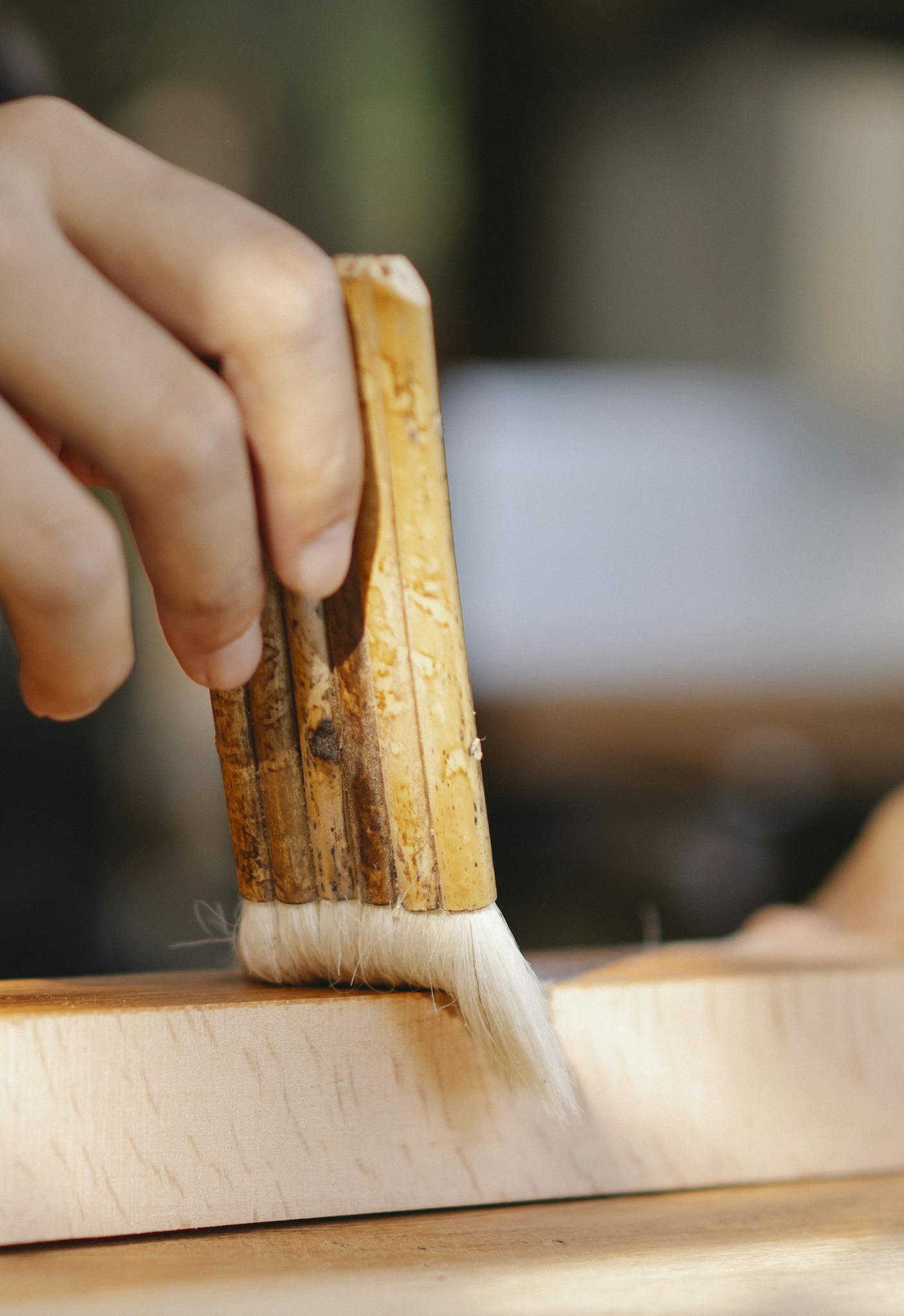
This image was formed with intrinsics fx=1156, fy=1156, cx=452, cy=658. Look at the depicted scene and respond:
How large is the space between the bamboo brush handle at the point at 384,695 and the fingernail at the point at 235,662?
0.04m

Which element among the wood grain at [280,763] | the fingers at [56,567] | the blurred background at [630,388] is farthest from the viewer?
the blurred background at [630,388]

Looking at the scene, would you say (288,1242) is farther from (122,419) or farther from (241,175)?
(241,175)

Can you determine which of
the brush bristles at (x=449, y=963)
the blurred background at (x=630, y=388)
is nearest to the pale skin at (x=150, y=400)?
the brush bristles at (x=449, y=963)

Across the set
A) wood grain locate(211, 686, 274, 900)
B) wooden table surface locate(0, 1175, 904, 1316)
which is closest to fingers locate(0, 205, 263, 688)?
wood grain locate(211, 686, 274, 900)

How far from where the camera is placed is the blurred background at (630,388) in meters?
2.58

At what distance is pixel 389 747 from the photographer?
421mm

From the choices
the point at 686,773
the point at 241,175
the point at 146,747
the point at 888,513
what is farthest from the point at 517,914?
the point at 241,175

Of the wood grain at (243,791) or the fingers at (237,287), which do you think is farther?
the wood grain at (243,791)

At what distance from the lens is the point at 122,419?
→ 1.12ft

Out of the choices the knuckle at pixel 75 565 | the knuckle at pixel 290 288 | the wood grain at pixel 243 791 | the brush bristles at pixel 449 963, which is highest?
the knuckle at pixel 290 288

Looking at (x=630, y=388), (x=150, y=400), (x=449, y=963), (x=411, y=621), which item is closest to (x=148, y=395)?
(x=150, y=400)

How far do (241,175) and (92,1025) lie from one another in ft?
7.85

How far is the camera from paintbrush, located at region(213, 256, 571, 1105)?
0.39m

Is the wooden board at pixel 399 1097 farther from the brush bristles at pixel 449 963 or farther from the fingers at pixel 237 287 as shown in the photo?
the fingers at pixel 237 287
